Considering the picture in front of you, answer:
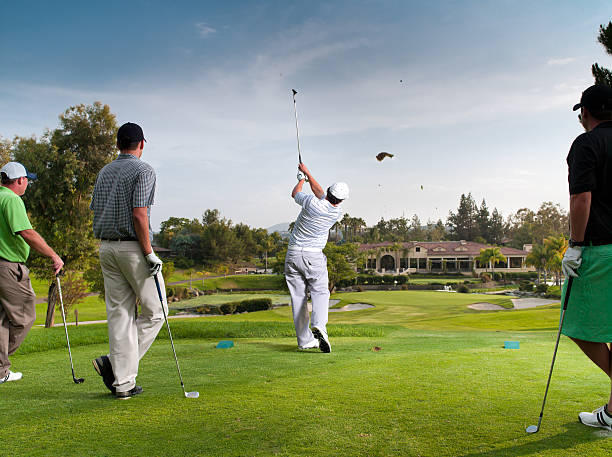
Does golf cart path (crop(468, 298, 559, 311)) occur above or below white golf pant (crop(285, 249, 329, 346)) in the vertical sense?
below

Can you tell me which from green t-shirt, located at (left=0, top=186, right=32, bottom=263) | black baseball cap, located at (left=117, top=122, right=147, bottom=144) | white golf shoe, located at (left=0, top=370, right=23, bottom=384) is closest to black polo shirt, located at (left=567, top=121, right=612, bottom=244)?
black baseball cap, located at (left=117, top=122, right=147, bottom=144)

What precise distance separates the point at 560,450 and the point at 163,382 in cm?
348

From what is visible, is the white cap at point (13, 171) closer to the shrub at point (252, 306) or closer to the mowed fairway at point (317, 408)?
the mowed fairway at point (317, 408)

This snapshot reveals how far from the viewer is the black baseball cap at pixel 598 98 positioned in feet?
10.2

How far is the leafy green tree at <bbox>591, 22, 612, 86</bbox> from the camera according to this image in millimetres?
14305

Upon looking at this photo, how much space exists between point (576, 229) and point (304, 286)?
14.0 ft

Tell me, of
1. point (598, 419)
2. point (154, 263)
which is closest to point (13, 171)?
point (154, 263)

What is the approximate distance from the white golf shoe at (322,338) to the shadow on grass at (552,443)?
145 inches

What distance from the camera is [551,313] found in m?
24.8

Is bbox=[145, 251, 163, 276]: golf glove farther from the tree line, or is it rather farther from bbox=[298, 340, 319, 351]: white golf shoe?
the tree line

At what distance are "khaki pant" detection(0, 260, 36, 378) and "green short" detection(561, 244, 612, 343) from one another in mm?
5220

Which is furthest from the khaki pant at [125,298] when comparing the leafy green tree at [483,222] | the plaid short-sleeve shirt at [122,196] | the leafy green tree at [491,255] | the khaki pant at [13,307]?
the leafy green tree at [483,222]

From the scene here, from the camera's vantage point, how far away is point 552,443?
2.68 m

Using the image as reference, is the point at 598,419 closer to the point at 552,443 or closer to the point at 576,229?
the point at 552,443
